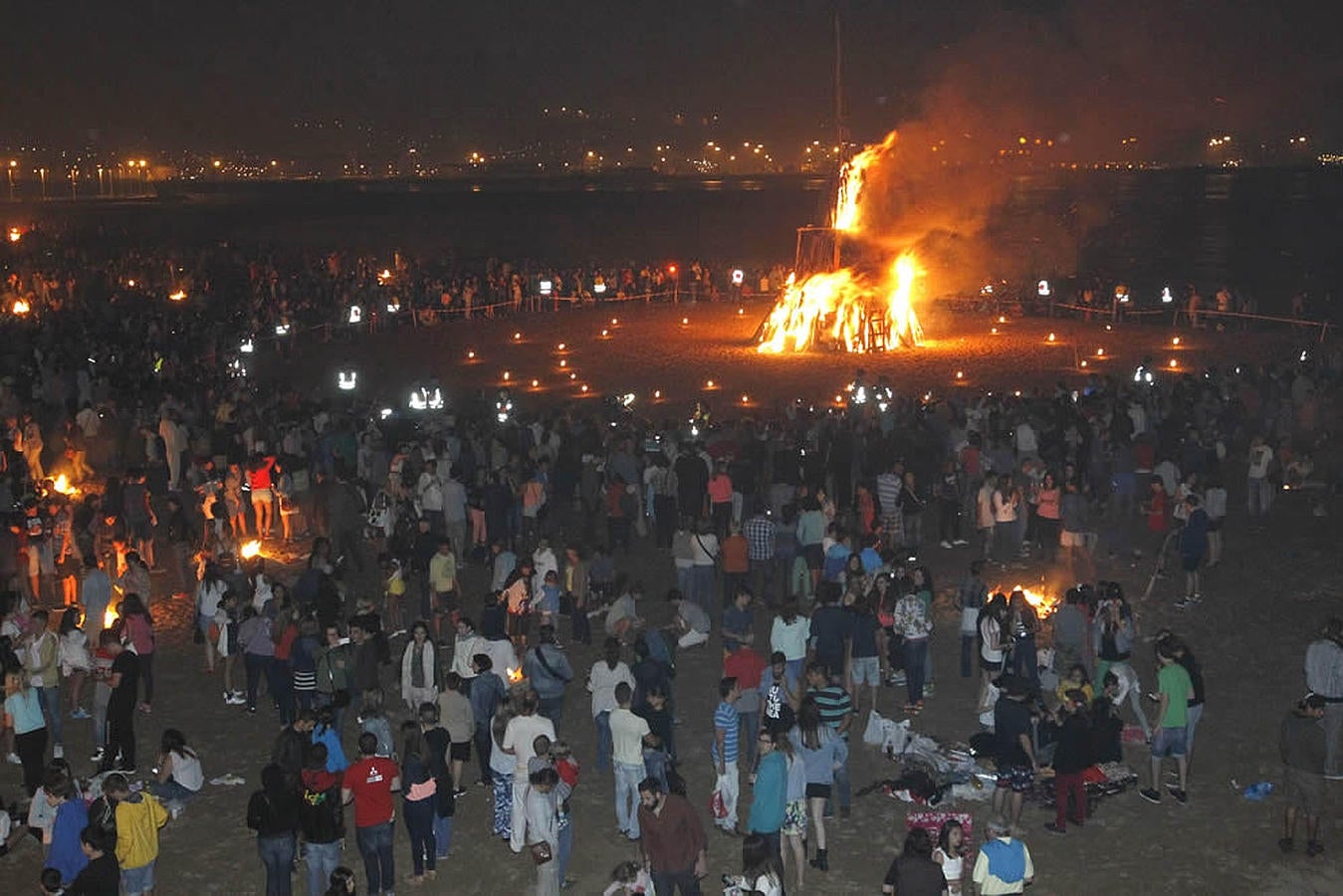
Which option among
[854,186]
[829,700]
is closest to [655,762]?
[829,700]

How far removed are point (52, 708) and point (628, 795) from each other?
5.32m

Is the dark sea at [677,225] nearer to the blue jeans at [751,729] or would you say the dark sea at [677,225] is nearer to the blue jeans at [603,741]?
the blue jeans at [751,729]

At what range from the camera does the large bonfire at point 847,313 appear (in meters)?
33.0

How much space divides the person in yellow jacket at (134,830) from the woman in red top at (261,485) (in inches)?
377

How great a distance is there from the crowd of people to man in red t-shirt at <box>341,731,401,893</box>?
3cm

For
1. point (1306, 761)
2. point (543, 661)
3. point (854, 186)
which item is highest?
point (854, 186)

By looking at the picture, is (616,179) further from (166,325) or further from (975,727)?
(975,727)

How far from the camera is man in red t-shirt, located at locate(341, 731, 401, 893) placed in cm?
931

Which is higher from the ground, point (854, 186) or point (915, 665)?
point (854, 186)

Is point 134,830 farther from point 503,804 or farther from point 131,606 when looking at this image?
point 131,606

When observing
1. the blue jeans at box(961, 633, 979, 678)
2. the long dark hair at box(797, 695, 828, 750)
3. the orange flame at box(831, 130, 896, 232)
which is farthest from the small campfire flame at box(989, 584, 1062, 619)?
the orange flame at box(831, 130, 896, 232)

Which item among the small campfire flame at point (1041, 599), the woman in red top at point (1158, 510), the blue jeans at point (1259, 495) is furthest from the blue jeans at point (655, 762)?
the blue jeans at point (1259, 495)

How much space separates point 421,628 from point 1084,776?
17.8 ft

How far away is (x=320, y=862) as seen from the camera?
9.34 m
